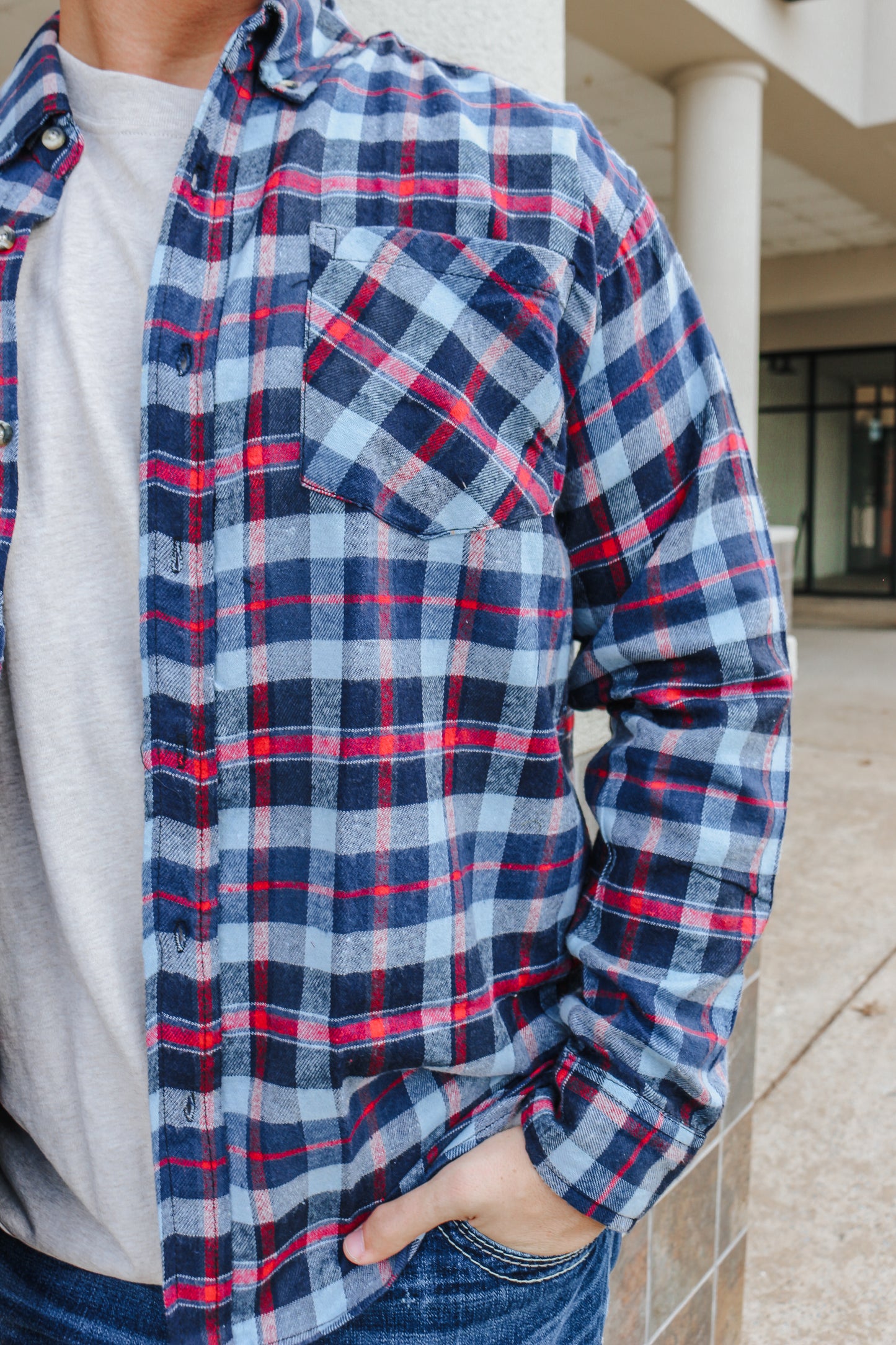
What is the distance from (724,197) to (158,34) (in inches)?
237

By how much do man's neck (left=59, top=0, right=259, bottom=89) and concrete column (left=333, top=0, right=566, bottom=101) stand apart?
43cm

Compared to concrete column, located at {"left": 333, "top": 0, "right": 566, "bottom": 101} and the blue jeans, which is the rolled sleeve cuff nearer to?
the blue jeans

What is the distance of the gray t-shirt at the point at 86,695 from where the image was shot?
84 centimetres

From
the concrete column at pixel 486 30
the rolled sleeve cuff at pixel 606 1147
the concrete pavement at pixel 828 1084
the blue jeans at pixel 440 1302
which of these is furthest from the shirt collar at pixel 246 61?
the concrete pavement at pixel 828 1084

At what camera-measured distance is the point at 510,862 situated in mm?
922

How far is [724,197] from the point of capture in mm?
6227

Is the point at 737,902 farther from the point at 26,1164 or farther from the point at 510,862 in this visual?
the point at 26,1164

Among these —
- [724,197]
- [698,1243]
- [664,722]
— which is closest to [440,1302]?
[664,722]

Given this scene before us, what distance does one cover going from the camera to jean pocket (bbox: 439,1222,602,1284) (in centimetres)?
88

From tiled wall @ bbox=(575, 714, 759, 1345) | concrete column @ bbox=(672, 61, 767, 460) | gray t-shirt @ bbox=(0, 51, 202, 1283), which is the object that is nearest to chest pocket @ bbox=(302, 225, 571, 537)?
gray t-shirt @ bbox=(0, 51, 202, 1283)

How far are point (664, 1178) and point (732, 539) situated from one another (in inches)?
20.5

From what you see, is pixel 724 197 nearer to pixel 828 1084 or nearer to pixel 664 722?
pixel 828 1084

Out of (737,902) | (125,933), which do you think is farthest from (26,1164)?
(737,902)

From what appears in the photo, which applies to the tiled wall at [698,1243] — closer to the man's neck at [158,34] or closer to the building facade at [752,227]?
the building facade at [752,227]
